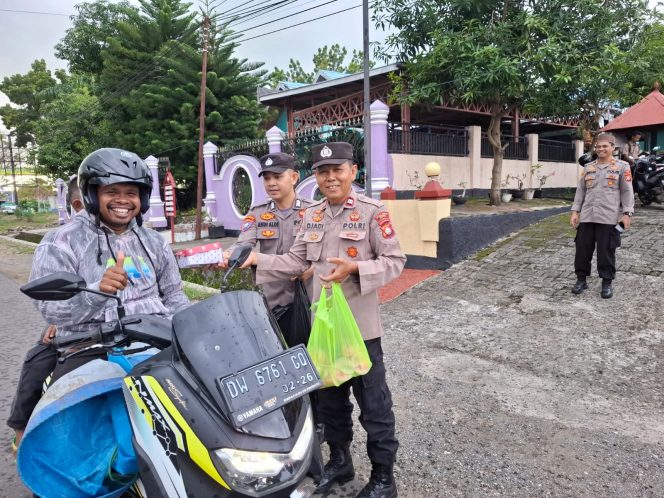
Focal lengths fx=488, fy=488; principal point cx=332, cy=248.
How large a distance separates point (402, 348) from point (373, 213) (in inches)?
90.4

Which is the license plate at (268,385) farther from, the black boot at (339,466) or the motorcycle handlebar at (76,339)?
the black boot at (339,466)

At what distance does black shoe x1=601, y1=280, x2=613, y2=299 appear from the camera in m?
5.00

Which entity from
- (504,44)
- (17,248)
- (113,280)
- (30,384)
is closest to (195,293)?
(30,384)

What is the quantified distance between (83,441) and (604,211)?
500 centimetres

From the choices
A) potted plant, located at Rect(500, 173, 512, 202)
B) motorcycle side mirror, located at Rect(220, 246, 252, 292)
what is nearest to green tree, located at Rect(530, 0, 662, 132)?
potted plant, located at Rect(500, 173, 512, 202)

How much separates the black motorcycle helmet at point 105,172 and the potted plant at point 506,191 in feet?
33.3

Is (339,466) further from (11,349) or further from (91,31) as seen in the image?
(91,31)

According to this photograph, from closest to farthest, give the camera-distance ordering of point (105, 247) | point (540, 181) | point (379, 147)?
point (105, 247) → point (379, 147) → point (540, 181)

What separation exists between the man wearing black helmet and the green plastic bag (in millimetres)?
682

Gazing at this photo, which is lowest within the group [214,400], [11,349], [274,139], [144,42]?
[11,349]

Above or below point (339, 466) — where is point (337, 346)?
above

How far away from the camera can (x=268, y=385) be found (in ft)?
4.32

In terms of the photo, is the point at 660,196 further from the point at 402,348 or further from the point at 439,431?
the point at 439,431

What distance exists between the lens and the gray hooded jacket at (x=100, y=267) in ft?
6.21
